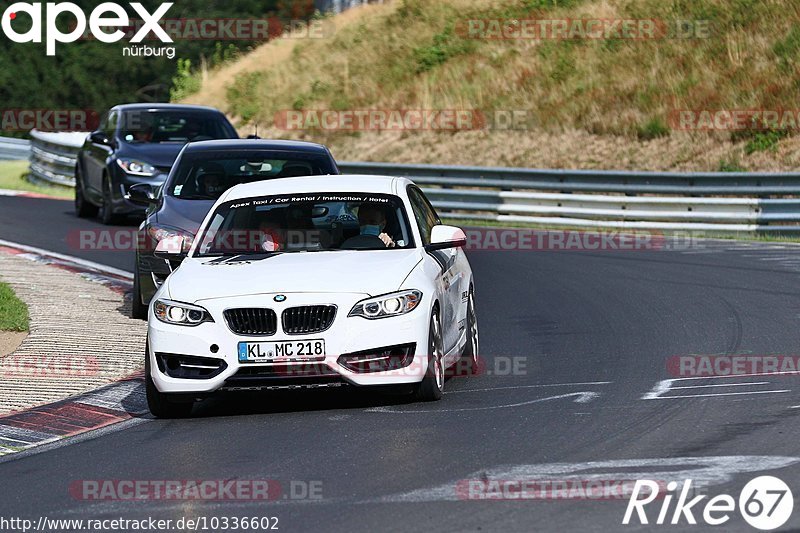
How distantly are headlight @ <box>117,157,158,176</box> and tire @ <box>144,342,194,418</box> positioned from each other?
12452mm

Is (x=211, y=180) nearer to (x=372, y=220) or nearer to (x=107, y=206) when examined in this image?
(x=372, y=220)

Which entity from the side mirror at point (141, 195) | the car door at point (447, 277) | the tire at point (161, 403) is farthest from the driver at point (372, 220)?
the side mirror at point (141, 195)

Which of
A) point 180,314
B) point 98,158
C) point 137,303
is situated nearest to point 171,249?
point 180,314

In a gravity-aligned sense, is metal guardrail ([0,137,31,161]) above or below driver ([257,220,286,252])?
below

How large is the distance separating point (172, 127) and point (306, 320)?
13994 millimetres

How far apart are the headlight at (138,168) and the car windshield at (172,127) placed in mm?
736

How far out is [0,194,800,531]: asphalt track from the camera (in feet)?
22.5

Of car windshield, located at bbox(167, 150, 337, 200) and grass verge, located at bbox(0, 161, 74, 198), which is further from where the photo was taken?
grass verge, located at bbox(0, 161, 74, 198)

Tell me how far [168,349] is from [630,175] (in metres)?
15.7

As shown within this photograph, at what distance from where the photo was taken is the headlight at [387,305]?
30.6 feet

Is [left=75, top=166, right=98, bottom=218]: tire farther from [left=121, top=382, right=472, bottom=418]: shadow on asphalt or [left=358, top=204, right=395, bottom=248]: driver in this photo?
[left=358, top=204, right=395, bottom=248]: driver

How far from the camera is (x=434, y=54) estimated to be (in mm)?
40812

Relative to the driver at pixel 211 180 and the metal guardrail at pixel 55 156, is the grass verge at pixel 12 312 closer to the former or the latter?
the driver at pixel 211 180

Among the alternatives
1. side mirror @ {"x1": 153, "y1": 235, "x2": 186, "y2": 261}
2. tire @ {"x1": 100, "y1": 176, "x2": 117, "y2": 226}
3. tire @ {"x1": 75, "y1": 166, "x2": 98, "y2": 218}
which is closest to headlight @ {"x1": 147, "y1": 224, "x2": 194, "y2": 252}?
side mirror @ {"x1": 153, "y1": 235, "x2": 186, "y2": 261}
